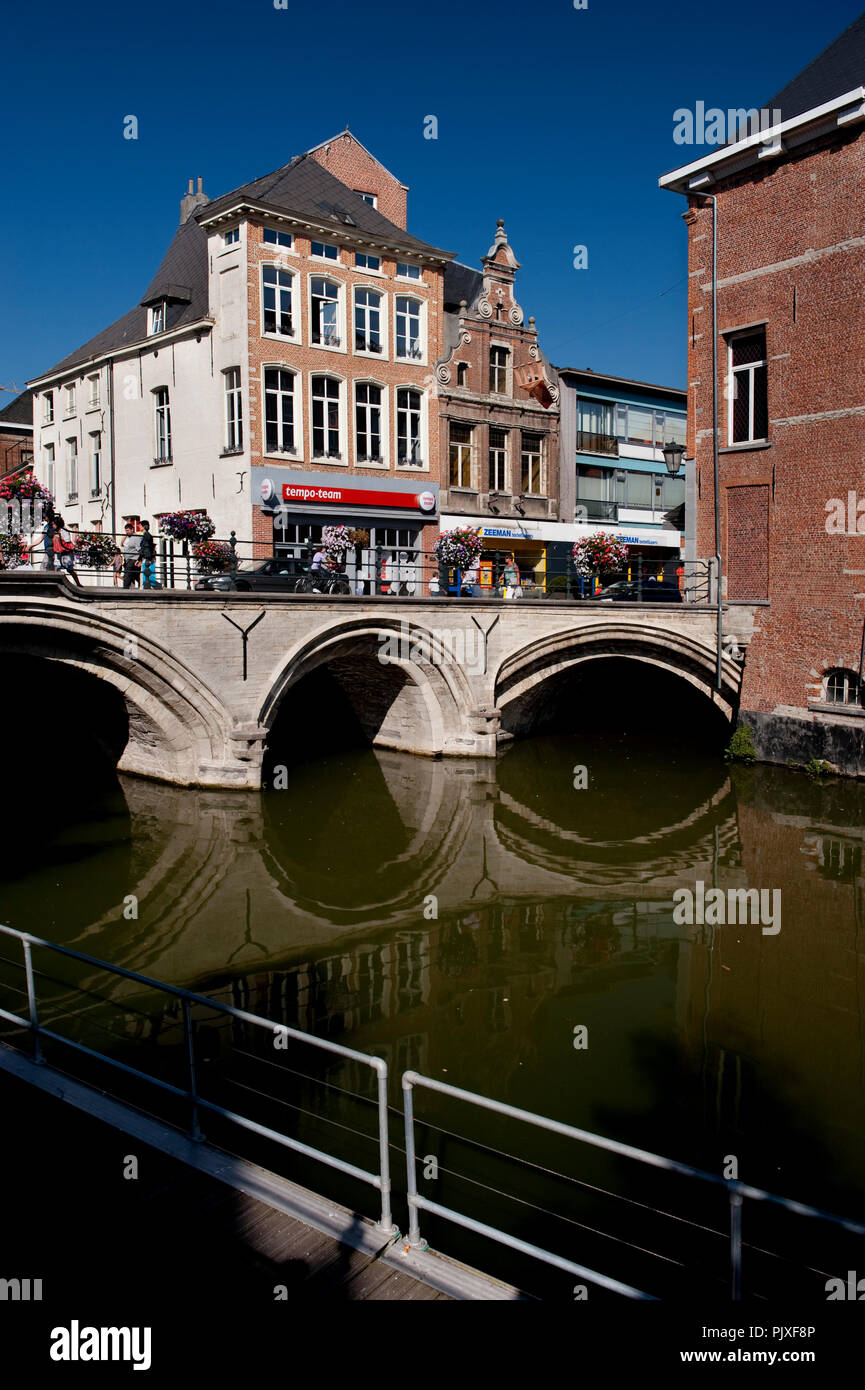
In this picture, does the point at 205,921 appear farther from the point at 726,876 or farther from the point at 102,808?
the point at 726,876

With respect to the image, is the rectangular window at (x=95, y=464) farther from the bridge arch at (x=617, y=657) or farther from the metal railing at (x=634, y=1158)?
the metal railing at (x=634, y=1158)

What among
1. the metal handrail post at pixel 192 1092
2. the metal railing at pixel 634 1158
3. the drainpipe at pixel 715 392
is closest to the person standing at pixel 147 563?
the drainpipe at pixel 715 392

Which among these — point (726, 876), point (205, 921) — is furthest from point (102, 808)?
point (726, 876)

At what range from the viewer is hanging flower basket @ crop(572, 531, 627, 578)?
19.1 metres

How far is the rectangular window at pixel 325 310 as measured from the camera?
23641 mm

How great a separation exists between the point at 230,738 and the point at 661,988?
28.2ft

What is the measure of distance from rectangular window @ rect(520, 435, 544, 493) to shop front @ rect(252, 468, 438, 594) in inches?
150

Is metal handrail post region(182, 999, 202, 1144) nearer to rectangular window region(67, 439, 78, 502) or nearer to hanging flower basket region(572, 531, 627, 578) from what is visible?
hanging flower basket region(572, 531, 627, 578)

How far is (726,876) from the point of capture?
12.3m

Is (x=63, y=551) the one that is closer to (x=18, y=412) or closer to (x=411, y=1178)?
(x=411, y=1178)

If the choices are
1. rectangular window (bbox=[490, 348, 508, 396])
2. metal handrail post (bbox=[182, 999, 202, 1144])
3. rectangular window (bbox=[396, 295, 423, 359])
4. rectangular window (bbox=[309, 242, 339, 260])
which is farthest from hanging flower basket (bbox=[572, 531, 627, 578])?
metal handrail post (bbox=[182, 999, 202, 1144])

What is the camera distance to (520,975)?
9195mm

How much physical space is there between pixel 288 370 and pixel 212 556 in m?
9.30

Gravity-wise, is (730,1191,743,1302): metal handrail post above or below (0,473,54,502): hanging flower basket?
below
